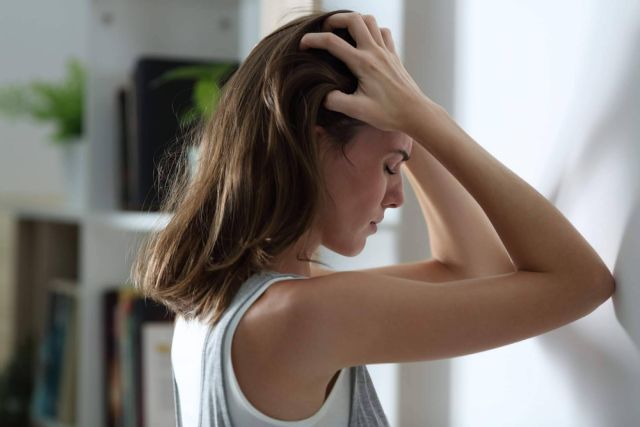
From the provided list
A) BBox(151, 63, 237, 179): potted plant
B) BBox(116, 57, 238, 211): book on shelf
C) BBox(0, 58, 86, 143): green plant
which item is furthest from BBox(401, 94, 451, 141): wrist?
BBox(0, 58, 86, 143): green plant

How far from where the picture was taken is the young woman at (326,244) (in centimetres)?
81

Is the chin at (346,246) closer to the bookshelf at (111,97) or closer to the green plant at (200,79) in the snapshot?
the green plant at (200,79)

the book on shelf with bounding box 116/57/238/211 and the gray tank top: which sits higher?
the book on shelf with bounding box 116/57/238/211

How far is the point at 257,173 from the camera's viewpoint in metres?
0.86

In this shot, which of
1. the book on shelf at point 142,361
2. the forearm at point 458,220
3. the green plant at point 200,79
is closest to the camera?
the forearm at point 458,220

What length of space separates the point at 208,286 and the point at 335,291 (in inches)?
6.1

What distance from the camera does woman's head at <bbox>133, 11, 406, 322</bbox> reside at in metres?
0.85

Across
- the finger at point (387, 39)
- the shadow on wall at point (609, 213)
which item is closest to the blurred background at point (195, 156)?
the shadow on wall at point (609, 213)

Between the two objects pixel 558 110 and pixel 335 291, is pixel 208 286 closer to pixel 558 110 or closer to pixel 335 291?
pixel 335 291

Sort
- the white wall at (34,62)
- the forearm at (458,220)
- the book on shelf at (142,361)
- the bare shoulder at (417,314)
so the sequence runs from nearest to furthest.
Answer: the bare shoulder at (417,314) < the forearm at (458,220) < the book on shelf at (142,361) < the white wall at (34,62)

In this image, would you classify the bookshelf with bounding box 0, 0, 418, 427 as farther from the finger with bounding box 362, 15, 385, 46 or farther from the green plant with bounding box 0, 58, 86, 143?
the finger with bounding box 362, 15, 385, 46

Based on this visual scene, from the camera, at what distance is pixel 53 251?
252 centimetres

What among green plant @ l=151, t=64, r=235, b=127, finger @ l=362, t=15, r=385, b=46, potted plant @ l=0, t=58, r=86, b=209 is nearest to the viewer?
finger @ l=362, t=15, r=385, b=46

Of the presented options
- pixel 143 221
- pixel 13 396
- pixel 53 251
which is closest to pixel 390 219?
pixel 143 221
